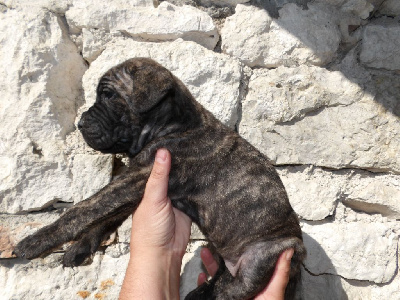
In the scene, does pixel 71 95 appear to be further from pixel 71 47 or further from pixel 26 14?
pixel 26 14

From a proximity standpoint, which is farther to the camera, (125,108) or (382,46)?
(382,46)

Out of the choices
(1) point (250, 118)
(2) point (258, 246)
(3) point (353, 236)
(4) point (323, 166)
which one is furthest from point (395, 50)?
(2) point (258, 246)

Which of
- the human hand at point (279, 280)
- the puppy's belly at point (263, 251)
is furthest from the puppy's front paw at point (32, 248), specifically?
the human hand at point (279, 280)

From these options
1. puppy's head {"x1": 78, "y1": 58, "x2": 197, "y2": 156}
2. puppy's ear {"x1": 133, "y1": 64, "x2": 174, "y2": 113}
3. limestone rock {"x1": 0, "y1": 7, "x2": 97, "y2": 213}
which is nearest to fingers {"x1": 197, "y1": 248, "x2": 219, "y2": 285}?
puppy's head {"x1": 78, "y1": 58, "x2": 197, "y2": 156}

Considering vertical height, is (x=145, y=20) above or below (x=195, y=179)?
above

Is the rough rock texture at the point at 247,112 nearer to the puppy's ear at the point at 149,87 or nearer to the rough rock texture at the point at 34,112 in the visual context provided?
the rough rock texture at the point at 34,112

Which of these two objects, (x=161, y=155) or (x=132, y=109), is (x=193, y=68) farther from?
(x=161, y=155)

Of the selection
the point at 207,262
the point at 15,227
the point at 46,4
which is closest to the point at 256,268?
the point at 207,262
